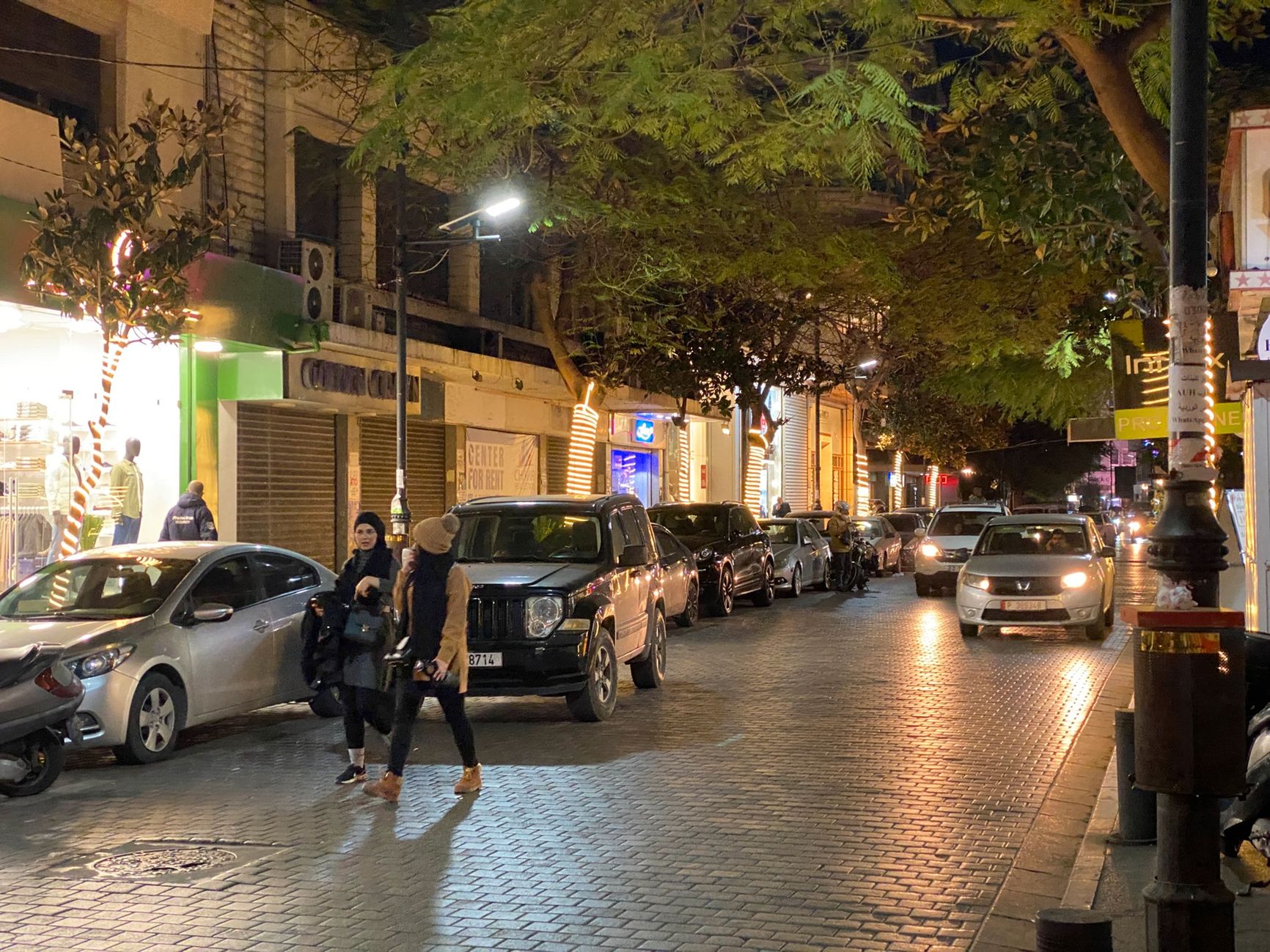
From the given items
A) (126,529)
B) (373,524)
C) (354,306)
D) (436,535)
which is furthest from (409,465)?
(436,535)

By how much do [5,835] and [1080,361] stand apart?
22.7m

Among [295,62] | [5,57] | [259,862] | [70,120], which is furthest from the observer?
[295,62]

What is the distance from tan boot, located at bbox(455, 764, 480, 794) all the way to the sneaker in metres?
0.74

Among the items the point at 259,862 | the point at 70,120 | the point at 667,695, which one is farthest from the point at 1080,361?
the point at 259,862

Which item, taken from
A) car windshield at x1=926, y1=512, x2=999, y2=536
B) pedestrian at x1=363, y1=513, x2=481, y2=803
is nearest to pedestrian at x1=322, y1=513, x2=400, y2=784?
pedestrian at x1=363, y1=513, x2=481, y2=803

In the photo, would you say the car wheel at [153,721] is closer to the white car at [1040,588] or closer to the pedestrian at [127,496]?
the pedestrian at [127,496]

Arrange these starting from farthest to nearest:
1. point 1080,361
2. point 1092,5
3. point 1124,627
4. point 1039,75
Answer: point 1080,361 < point 1124,627 < point 1039,75 < point 1092,5

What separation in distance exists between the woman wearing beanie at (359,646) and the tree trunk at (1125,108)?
5.89 metres

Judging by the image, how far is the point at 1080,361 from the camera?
2703 cm

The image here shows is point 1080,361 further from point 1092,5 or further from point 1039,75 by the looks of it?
point 1092,5

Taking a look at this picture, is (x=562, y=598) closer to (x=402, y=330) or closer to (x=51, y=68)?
(x=402, y=330)

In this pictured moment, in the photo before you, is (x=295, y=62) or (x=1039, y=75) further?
(x=295, y=62)

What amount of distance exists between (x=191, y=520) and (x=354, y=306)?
7414 millimetres

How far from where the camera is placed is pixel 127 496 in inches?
691
